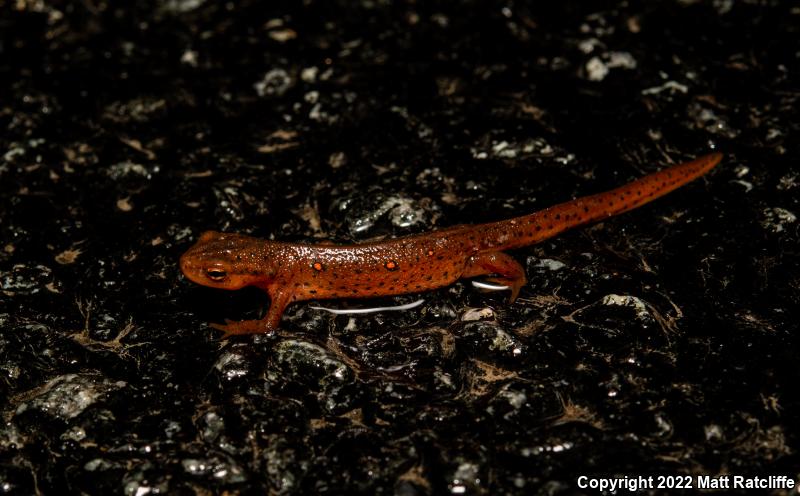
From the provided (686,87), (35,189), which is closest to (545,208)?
(686,87)

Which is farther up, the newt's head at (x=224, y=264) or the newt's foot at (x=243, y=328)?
the newt's head at (x=224, y=264)

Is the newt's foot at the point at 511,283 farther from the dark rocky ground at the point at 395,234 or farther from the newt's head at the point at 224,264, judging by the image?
the newt's head at the point at 224,264

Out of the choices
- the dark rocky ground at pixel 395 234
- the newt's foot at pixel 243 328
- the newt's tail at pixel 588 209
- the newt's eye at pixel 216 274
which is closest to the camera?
the dark rocky ground at pixel 395 234

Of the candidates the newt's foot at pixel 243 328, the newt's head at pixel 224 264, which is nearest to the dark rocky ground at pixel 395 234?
the newt's foot at pixel 243 328

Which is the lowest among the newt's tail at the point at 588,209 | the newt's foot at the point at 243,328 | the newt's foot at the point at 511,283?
the newt's foot at the point at 243,328

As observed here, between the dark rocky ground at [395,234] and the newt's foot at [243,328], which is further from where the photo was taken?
the newt's foot at [243,328]

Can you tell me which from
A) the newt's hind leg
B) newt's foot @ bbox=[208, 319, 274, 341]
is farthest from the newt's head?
the newt's hind leg

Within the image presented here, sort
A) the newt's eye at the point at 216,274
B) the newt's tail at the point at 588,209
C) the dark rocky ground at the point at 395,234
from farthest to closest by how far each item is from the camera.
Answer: the newt's tail at the point at 588,209
the newt's eye at the point at 216,274
the dark rocky ground at the point at 395,234
